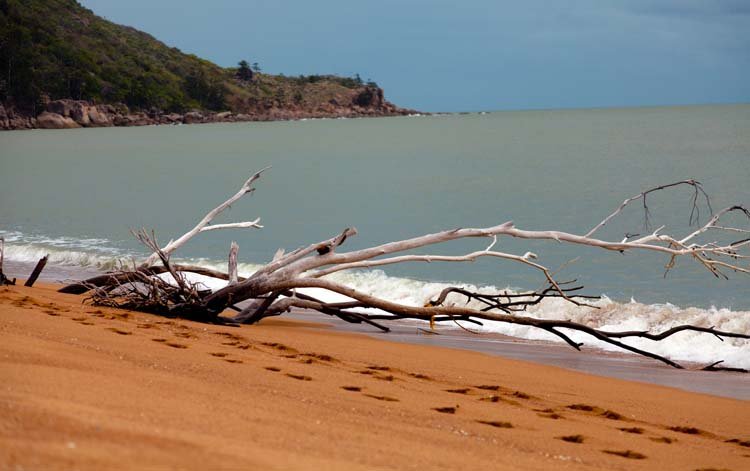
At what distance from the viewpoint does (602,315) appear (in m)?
12.7

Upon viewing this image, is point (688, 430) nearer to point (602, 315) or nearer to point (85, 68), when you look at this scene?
point (602, 315)

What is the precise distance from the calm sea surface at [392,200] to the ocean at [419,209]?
8 centimetres

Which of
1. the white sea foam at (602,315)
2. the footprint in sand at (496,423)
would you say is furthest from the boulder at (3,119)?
the footprint in sand at (496,423)

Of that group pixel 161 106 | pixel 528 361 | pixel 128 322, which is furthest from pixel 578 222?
pixel 161 106

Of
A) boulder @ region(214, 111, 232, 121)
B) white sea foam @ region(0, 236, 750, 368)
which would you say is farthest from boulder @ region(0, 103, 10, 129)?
white sea foam @ region(0, 236, 750, 368)

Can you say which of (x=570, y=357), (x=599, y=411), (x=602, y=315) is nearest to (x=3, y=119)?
(x=602, y=315)

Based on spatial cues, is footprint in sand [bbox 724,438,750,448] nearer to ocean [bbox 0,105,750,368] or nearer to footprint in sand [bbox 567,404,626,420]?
footprint in sand [bbox 567,404,626,420]

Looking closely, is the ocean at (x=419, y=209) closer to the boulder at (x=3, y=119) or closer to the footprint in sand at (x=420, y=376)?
the footprint in sand at (x=420, y=376)

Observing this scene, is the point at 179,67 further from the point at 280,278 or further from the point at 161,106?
the point at 280,278

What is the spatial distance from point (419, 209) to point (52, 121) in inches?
4795

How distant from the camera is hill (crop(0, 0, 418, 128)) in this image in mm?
138750

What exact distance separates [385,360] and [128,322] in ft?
8.54

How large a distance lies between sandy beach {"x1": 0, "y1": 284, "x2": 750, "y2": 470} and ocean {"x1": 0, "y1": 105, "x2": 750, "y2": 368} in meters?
2.24

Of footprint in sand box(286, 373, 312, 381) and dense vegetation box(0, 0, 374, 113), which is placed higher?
dense vegetation box(0, 0, 374, 113)
